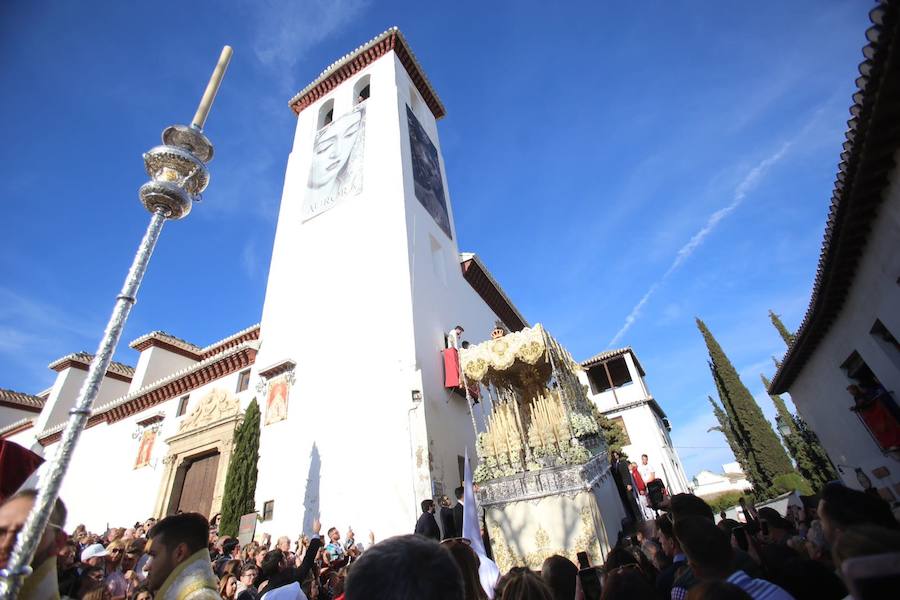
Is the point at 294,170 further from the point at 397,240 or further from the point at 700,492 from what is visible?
the point at 700,492

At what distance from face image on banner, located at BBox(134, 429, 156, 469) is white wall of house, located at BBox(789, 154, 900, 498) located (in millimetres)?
19427

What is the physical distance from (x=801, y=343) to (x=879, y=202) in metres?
5.87

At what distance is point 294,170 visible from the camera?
18.3m

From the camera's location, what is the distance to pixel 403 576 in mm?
1220

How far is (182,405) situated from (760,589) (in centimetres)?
1695

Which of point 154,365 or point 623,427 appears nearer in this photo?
point 154,365

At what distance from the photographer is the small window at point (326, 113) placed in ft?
66.5

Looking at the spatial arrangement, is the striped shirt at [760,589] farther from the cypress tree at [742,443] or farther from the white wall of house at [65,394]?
the white wall of house at [65,394]

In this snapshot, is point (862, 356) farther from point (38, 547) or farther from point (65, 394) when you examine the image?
point (65, 394)

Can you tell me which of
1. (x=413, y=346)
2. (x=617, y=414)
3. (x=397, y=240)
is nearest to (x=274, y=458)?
(x=413, y=346)

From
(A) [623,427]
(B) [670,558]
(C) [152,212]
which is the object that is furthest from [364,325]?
(A) [623,427]

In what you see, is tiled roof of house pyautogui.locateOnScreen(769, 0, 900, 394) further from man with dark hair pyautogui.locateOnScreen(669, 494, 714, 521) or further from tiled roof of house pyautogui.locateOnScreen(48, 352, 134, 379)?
tiled roof of house pyautogui.locateOnScreen(48, 352, 134, 379)

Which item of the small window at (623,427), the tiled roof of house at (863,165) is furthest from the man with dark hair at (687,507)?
the small window at (623,427)

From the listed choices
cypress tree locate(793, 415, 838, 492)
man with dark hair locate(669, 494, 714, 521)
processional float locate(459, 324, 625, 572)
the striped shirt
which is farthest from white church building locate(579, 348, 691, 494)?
the striped shirt
